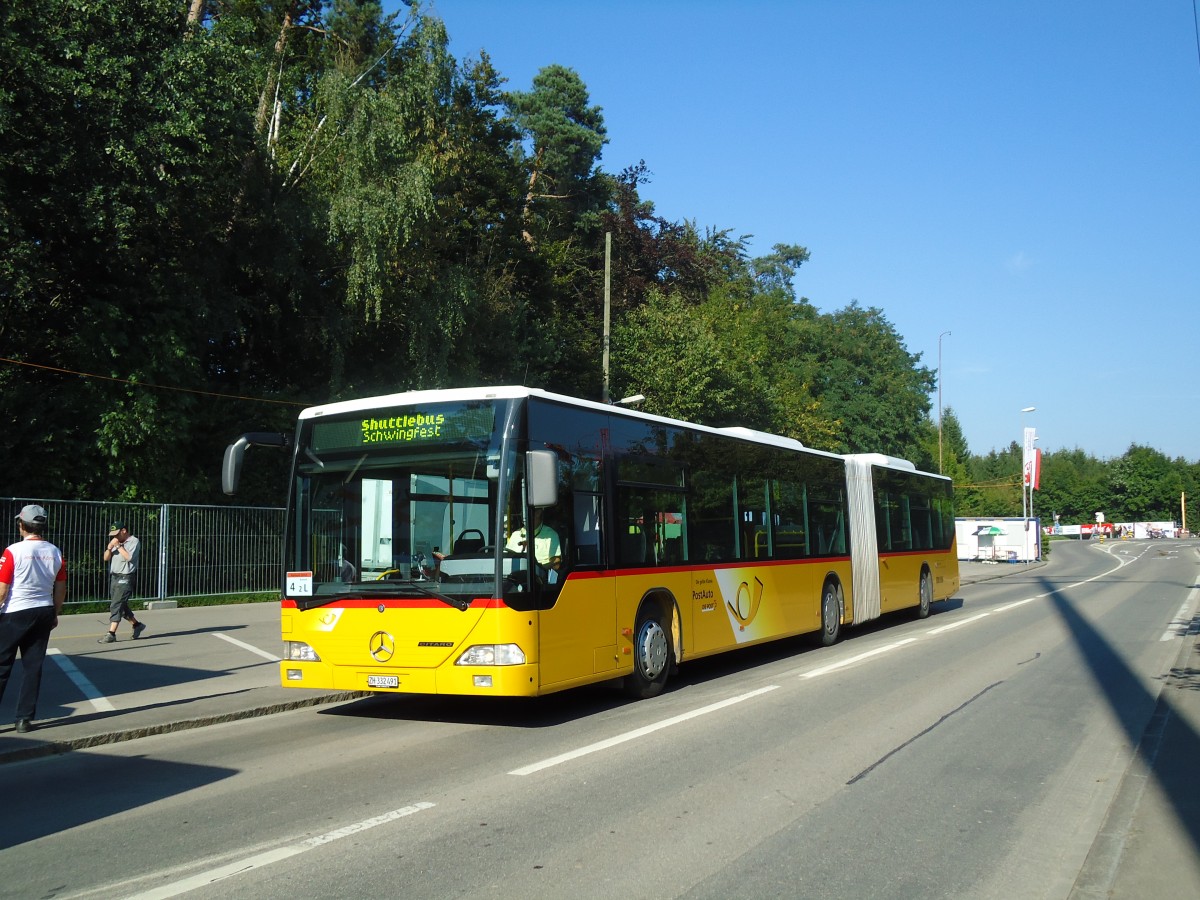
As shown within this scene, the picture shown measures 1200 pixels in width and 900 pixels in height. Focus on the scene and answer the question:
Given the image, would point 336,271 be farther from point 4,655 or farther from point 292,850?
point 292,850

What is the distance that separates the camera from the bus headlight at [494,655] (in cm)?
882

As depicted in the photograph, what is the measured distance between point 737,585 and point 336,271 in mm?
19470

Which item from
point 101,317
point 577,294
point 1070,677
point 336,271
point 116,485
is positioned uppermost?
point 577,294

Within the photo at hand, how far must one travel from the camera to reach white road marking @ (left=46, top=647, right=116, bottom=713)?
10.4m

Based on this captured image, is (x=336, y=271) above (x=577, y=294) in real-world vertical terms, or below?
below

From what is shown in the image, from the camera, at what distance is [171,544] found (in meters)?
23.0

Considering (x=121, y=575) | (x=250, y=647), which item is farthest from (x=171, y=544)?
(x=250, y=647)

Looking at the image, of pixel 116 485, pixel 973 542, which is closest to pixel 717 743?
pixel 116 485

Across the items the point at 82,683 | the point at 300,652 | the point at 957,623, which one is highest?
the point at 300,652

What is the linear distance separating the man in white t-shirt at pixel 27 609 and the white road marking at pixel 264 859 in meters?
4.20

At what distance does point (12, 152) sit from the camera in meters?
20.7

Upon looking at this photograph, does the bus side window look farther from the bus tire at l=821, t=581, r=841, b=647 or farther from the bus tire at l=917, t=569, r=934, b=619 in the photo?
the bus tire at l=917, t=569, r=934, b=619

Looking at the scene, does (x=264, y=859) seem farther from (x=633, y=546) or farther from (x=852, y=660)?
(x=852, y=660)

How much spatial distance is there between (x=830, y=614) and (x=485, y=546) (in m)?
9.56
